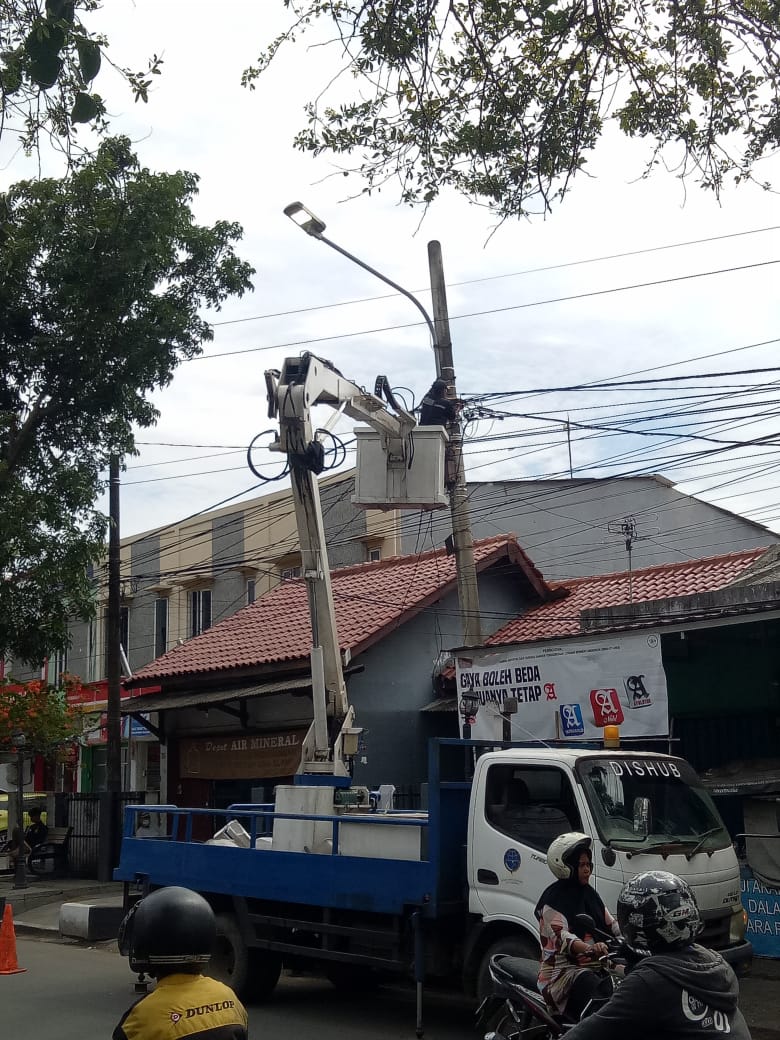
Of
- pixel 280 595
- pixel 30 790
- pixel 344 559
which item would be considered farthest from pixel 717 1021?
pixel 30 790

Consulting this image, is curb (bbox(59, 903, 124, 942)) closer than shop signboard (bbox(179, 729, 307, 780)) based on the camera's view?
Yes

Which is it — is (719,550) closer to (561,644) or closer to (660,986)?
(561,644)

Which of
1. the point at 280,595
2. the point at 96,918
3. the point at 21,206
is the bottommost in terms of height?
the point at 96,918

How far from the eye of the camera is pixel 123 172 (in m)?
14.1

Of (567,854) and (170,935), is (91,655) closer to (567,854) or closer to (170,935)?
(567,854)

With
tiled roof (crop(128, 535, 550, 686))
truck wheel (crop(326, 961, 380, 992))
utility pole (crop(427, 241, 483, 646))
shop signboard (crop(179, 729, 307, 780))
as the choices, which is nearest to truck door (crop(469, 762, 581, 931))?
truck wheel (crop(326, 961, 380, 992))

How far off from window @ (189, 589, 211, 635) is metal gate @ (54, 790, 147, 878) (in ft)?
30.3

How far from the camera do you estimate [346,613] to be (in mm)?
21234

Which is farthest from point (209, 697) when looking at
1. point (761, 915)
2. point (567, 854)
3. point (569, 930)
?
point (569, 930)

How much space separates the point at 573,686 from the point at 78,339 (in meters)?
7.24

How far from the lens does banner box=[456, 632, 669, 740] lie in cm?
1343

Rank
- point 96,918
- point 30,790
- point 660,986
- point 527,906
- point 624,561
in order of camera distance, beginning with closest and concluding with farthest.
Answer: point 660,986, point 527,906, point 96,918, point 624,561, point 30,790

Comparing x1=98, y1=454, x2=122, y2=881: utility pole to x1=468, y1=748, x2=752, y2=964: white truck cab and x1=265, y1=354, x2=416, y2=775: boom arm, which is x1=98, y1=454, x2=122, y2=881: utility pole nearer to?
x1=265, y1=354, x2=416, y2=775: boom arm

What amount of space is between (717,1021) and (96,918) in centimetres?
1310
